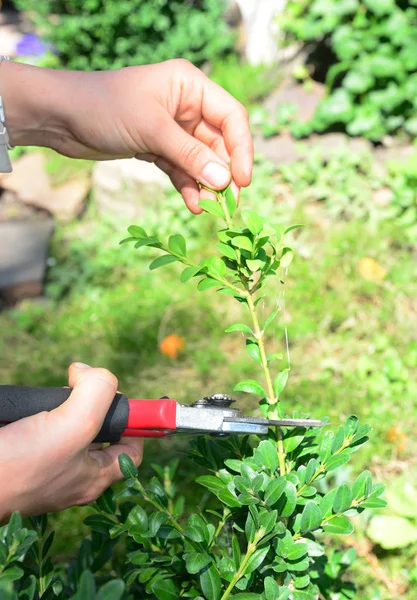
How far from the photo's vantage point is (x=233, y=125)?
1771 mm

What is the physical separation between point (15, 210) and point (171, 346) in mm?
1741

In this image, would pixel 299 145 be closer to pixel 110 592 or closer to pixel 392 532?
pixel 392 532

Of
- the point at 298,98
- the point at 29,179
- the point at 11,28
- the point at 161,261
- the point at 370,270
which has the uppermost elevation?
the point at 161,261

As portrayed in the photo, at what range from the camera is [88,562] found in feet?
4.97

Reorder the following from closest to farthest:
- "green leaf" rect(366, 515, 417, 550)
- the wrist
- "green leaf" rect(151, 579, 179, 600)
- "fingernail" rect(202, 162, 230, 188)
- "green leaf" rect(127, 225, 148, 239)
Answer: "green leaf" rect(151, 579, 179, 600) < "green leaf" rect(127, 225, 148, 239) < "fingernail" rect(202, 162, 230, 188) < the wrist < "green leaf" rect(366, 515, 417, 550)

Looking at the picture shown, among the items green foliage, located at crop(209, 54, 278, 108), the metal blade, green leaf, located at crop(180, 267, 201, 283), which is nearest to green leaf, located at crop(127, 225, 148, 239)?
green leaf, located at crop(180, 267, 201, 283)

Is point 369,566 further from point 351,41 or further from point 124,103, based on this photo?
point 351,41

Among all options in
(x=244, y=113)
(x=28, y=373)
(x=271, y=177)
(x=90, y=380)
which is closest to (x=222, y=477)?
(x=90, y=380)

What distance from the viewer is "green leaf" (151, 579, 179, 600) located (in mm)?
1238

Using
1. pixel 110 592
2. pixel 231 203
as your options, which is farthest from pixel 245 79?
pixel 110 592

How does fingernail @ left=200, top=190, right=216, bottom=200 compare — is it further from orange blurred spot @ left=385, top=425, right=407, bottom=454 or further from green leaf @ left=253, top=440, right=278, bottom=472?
orange blurred spot @ left=385, top=425, right=407, bottom=454

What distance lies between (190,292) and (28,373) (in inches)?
35.0

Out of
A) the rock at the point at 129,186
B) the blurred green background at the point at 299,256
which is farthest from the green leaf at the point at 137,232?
the rock at the point at 129,186

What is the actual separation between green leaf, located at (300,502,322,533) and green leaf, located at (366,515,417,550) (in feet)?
3.83
